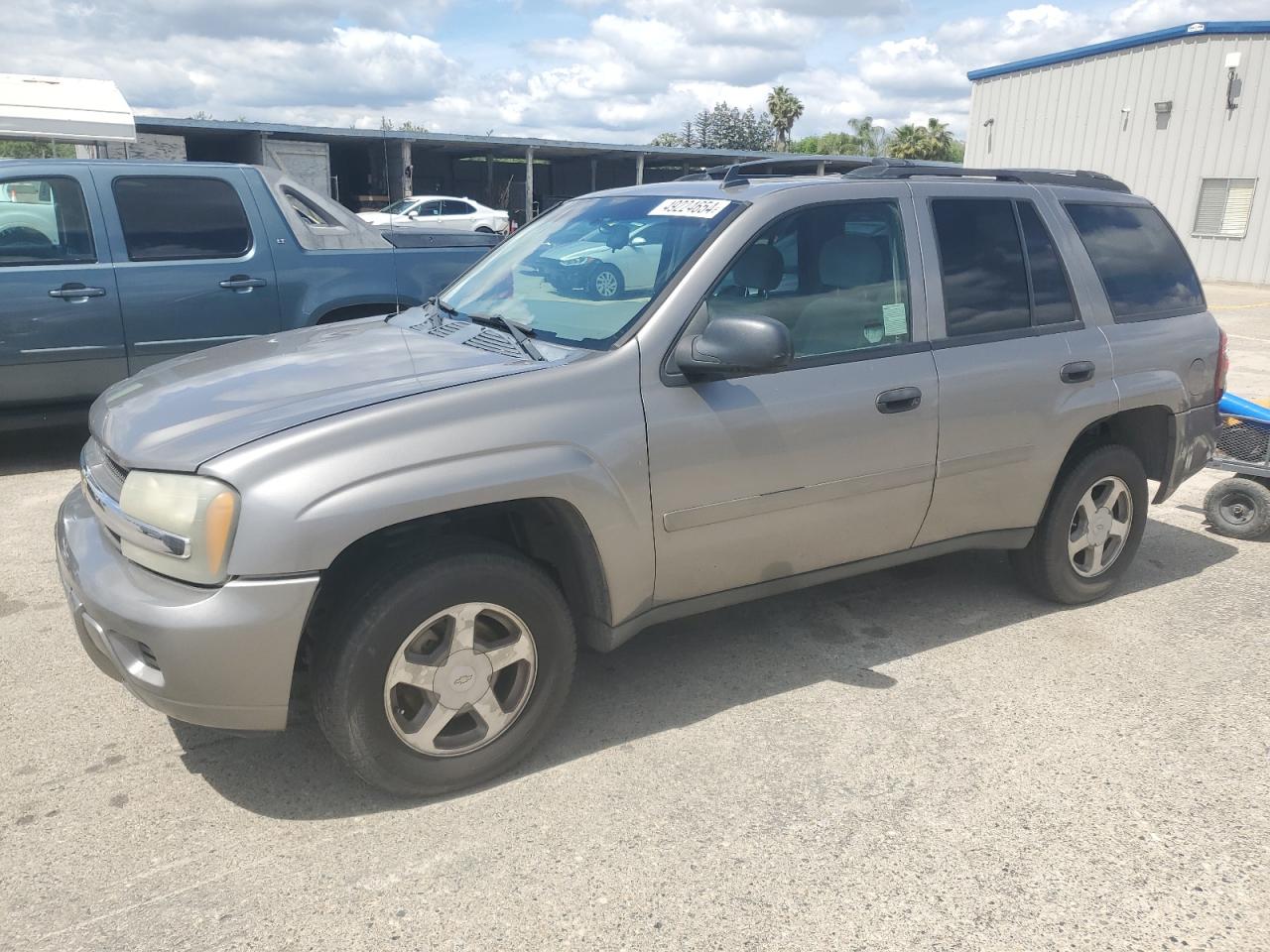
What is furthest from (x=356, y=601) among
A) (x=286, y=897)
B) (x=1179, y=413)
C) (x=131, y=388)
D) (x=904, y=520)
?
(x=1179, y=413)

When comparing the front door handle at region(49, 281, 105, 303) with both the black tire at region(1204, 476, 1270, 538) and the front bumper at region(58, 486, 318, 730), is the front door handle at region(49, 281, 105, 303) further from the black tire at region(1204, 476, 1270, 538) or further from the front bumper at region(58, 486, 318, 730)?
the black tire at region(1204, 476, 1270, 538)

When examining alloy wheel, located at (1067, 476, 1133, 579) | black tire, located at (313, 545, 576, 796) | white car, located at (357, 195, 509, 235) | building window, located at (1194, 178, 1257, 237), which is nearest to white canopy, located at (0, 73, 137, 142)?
white car, located at (357, 195, 509, 235)

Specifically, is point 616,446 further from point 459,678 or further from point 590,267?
point 590,267

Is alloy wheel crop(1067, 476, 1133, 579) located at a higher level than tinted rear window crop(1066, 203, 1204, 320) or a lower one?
lower

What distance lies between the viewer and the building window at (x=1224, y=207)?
21.5 m

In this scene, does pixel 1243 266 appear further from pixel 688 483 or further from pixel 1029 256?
pixel 688 483

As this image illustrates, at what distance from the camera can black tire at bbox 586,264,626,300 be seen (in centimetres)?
331

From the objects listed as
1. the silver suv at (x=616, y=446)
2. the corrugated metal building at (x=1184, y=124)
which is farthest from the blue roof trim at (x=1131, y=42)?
the silver suv at (x=616, y=446)

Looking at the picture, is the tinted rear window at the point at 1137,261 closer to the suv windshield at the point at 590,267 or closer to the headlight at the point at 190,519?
the suv windshield at the point at 590,267

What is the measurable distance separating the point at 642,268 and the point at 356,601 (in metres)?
1.49

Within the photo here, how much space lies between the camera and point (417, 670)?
272cm

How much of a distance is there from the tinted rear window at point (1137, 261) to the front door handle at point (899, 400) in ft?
4.12

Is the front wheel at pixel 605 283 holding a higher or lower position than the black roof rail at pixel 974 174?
lower

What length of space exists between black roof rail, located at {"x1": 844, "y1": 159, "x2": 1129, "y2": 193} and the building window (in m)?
20.9
